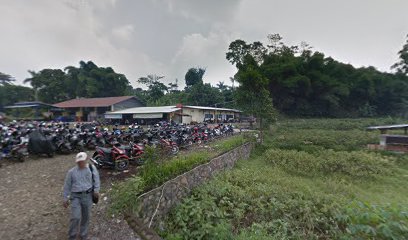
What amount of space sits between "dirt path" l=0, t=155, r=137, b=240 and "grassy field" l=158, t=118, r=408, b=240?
3.98ft

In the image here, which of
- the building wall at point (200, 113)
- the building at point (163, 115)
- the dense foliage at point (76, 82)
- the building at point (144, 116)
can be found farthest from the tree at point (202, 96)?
the dense foliage at point (76, 82)

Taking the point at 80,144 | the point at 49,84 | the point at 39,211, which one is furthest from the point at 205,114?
the point at 49,84

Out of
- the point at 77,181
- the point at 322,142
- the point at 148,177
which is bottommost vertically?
the point at 322,142

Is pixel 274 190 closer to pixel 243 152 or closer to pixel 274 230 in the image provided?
pixel 274 230

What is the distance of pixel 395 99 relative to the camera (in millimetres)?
36469

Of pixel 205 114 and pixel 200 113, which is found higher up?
pixel 200 113

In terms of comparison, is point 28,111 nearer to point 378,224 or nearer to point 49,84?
point 49,84

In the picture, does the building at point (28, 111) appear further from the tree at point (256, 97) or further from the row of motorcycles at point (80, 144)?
the tree at point (256, 97)

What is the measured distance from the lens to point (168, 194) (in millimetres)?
5023

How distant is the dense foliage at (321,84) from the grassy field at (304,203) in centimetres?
1845

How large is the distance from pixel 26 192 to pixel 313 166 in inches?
450

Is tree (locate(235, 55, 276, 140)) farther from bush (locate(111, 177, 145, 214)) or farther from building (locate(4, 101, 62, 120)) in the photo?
→ building (locate(4, 101, 62, 120))

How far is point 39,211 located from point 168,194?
2549 millimetres

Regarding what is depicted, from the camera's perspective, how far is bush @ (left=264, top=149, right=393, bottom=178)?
9.85 meters
